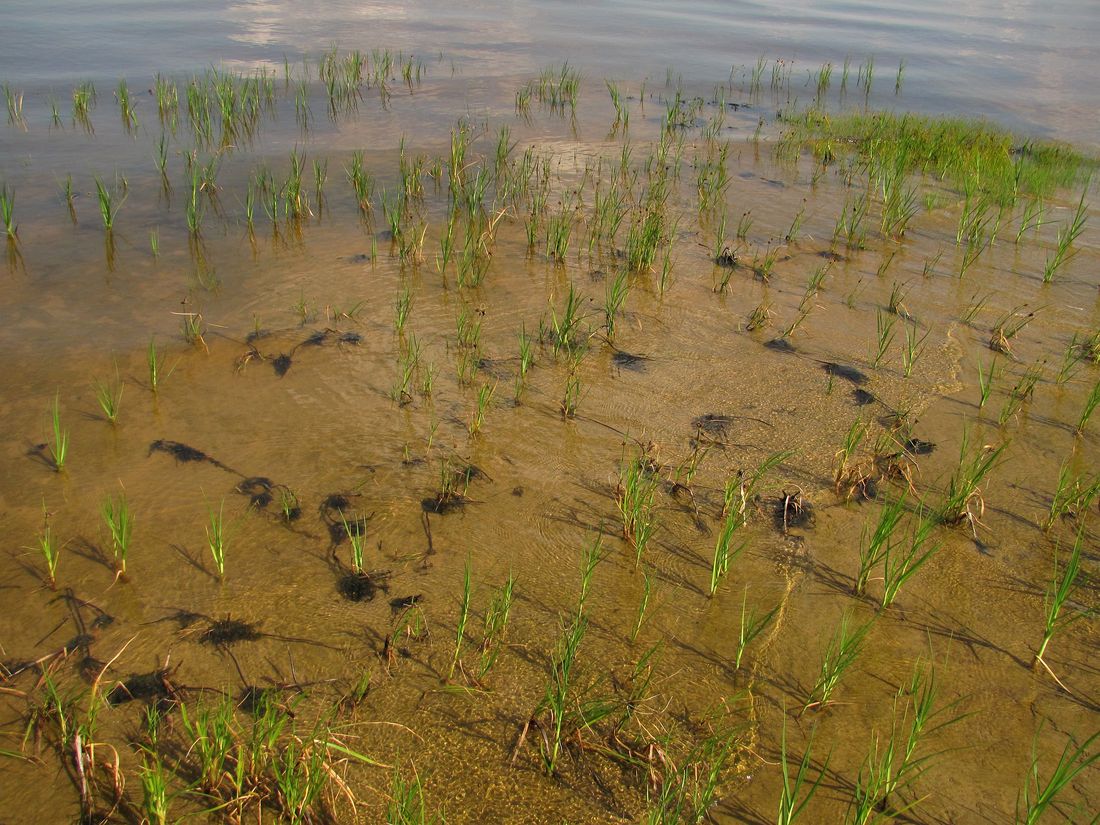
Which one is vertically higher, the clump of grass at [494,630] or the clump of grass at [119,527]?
the clump of grass at [119,527]

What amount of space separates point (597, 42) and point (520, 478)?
1519cm

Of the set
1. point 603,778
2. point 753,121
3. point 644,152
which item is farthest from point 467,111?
point 603,778

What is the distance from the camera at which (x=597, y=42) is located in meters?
17.0

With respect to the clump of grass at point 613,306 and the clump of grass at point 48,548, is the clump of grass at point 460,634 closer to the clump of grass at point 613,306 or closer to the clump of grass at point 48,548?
the clump of grass at point 48,548

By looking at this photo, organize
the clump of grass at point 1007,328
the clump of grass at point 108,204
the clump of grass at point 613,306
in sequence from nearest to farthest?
the clump of grass at point 613,306 → the clump of grass at point 1007,328 → the clump of grass at point 108,204

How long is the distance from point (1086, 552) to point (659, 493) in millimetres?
2028

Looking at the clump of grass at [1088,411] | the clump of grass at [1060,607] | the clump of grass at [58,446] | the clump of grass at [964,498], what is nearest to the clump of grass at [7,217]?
the clump of grass at [58,446]

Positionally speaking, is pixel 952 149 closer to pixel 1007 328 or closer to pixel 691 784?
pixel 1007 328

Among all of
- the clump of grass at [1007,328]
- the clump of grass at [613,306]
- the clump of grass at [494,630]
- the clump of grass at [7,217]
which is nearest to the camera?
the clump of grass at [494,630]

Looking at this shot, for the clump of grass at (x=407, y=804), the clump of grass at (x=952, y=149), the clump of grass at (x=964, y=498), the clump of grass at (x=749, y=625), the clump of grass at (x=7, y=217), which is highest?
the clump of grass at (x=952, y=149)

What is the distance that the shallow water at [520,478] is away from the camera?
2.91m

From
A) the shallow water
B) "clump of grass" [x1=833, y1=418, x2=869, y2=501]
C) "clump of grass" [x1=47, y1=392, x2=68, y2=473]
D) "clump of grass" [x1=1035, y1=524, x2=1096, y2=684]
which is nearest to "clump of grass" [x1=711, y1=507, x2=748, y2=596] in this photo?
the shallow water

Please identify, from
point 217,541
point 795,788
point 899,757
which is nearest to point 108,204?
point 217,541

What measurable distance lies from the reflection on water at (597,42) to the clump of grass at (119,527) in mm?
9984
